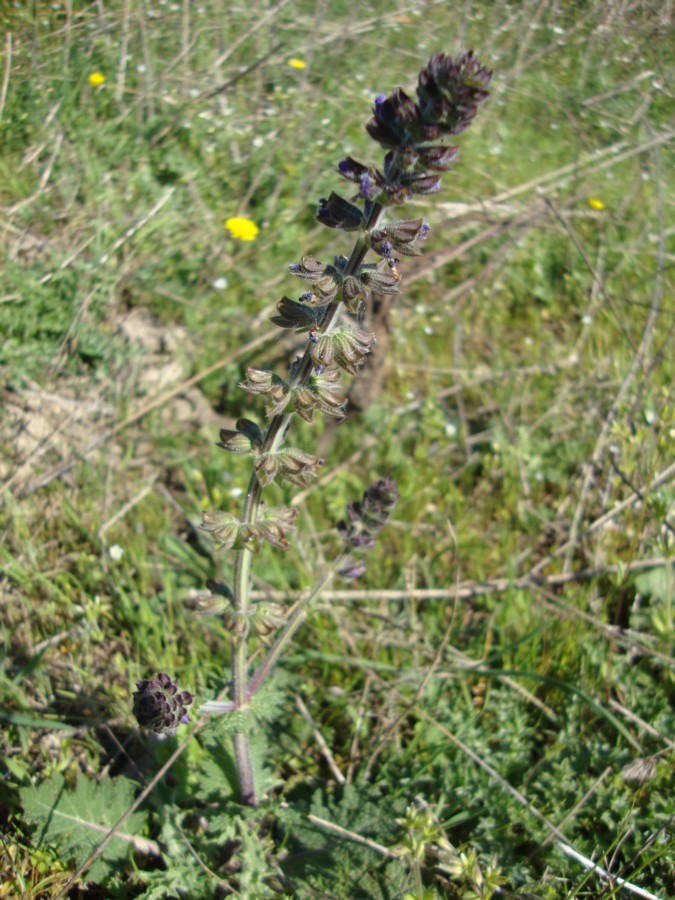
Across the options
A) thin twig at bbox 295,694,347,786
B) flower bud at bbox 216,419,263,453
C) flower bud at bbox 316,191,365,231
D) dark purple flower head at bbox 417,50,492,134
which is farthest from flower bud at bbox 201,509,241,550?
dark purple flower head at bbox 417,50,492,134

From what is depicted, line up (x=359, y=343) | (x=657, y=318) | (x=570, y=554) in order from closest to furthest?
(x=359, y=343) → (x=570, y=554) → (x=657, y=318)

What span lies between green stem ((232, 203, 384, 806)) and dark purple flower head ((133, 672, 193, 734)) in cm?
21

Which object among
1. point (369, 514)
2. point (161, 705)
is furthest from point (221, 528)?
point (369, 514)

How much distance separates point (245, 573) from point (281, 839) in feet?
3.63

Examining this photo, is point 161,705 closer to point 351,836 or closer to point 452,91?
point 351,836

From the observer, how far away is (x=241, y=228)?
4137mm

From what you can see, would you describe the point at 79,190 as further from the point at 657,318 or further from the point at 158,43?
the point at 657,318

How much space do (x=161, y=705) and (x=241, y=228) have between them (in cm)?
289

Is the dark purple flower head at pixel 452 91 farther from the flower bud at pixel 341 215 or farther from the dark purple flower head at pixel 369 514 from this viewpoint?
the dark purple flower head at pixel 369 514

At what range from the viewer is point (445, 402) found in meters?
4.26

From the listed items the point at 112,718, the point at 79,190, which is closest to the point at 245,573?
the point at 112,718

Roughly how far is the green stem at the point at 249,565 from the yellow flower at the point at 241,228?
2350 millimetres

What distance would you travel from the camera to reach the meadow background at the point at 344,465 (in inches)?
98.0

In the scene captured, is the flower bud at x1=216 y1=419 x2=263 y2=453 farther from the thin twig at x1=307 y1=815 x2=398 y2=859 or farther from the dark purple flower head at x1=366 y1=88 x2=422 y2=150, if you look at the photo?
the thin twig at x1=307 y1=815 x2=398 y2=859
